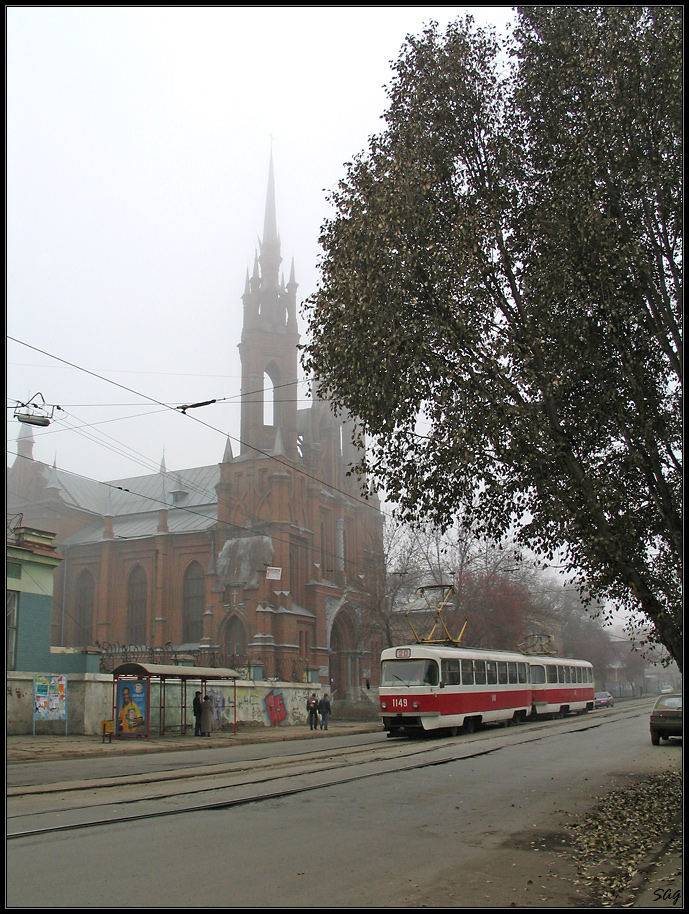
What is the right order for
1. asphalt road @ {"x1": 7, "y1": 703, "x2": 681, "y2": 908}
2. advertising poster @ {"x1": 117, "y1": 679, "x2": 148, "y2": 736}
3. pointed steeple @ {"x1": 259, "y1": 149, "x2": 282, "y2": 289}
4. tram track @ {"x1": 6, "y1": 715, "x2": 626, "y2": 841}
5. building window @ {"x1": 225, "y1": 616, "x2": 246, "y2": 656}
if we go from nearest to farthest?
asphalt road @ {"x1": 7, "y1": 703, "x2": 681, "y2": 908}
tram track @ {"x1": 6, "y1": 715, "x2": 626, "y2": 841}
advertising poster @ {"x1": 117, "y1": 679, "x2": 148, "y2": 736}
building window @ {"x1": 225, "y1": 616, "x2": 246, "y2": 656}
pointed steeple @ {"x1": 259, "y1": 149, "x2": 282, "y2": 289}

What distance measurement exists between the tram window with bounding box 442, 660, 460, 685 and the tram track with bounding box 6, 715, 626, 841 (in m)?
3.05

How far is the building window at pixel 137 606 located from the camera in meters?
61.4

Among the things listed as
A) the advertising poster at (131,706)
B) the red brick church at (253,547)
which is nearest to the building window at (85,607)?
the red brick church at (253,547)

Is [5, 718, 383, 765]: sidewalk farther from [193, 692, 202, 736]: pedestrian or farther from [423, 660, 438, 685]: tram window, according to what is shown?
[423, 660, 438, 685]: tram window

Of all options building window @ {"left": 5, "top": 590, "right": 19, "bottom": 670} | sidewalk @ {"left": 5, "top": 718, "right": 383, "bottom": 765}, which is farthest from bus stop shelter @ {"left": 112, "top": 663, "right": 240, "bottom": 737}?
building window @ {"left": 5, "top": 590, "right": 19, "bottom": 670}

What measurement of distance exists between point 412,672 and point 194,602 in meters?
37.7

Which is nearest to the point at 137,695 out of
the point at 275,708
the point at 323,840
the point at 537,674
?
the point at 275,708

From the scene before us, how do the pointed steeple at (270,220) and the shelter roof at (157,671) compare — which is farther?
the pointed steeple at (270,220)

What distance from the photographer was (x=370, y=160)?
38.7 feet

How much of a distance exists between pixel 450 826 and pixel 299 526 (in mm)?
48160

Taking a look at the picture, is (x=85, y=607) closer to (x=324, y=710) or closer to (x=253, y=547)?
(x=253, y=547)

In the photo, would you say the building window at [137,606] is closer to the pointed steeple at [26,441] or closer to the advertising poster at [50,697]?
the pointed steeple at [26,441]

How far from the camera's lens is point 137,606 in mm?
62625

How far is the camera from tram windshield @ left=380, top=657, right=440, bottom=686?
24.3 m
